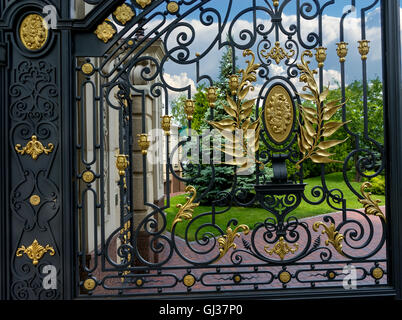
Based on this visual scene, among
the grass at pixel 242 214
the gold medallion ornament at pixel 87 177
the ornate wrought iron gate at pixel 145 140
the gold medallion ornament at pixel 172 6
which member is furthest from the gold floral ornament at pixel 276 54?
the grass at pixel 242 214

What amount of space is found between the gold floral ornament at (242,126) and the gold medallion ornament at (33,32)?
1458 mm

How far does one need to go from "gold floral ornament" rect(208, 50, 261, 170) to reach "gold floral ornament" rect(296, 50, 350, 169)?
372mm

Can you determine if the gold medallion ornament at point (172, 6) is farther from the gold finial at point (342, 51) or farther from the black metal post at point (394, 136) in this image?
the black metal post at point (394, 136)

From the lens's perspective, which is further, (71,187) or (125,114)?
(125,114)

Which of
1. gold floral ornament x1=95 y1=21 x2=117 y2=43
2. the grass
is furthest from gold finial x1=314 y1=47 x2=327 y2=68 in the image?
the grass

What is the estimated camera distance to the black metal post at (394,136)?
2.23m

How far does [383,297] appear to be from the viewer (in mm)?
2246

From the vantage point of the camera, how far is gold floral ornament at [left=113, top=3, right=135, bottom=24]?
2254 mm

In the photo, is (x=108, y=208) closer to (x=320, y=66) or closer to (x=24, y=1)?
(x=24, y=1)

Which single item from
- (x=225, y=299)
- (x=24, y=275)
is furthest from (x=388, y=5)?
(x=24, y=275)

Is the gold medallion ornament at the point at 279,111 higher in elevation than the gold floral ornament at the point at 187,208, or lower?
higher

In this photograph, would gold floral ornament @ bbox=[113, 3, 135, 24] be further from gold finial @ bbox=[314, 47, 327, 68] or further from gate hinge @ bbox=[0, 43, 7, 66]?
gold finial @ bbox=[314, 47, 327, 68]

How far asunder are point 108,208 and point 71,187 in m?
1.35

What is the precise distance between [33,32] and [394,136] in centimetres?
289
